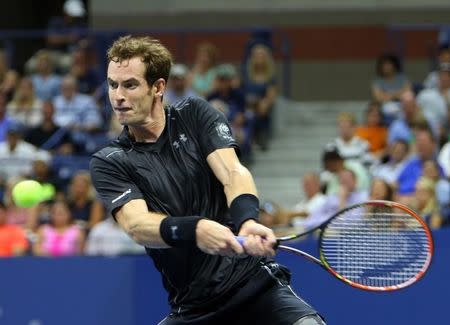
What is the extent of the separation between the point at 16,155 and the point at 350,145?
3562 mm

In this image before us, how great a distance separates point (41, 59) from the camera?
1372 cm

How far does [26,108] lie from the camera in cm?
1321

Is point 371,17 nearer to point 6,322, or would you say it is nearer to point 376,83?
point 376,83

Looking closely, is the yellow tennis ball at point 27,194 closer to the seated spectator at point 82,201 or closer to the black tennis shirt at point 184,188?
the seated spectator at point 82,201

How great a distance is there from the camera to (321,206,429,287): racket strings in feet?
18.0

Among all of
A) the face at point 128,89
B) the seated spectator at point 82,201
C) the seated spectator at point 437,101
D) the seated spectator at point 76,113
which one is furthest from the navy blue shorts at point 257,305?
the seated spectator at point 76,113

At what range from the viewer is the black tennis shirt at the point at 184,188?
5.22 m

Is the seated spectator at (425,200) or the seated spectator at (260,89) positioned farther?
the seated spectator at (260,89)

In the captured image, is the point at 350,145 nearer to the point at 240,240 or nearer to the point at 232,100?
the point at 232,100

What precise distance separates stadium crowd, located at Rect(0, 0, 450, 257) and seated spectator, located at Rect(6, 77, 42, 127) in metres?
0.01

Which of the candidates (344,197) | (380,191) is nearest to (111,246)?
(344,197)

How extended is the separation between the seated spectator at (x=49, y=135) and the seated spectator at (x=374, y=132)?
10.5 feet

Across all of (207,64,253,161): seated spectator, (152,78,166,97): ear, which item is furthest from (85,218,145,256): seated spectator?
(152,78,166,97): ear

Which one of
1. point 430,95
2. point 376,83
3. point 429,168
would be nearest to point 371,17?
point 376,83
